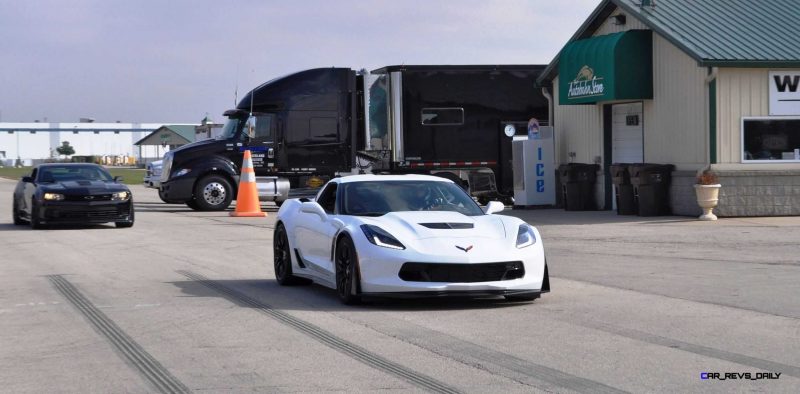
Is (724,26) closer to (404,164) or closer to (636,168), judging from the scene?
(636,168)

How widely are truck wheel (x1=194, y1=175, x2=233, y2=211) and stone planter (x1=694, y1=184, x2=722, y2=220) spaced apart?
13196mm

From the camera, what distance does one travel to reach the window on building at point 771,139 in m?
21.9

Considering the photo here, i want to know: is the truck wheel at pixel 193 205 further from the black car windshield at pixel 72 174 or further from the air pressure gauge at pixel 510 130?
the air pressure gauge at pixel 510 130

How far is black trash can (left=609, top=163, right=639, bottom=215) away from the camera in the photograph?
22.9 m

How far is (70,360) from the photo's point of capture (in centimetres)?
813

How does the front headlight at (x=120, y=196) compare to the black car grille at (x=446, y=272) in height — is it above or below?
above

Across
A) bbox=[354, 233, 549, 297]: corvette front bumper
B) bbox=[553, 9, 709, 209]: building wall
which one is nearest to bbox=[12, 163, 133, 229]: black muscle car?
bbox=[553, 9, 709, 209]: building wall

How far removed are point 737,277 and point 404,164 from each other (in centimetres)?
1601

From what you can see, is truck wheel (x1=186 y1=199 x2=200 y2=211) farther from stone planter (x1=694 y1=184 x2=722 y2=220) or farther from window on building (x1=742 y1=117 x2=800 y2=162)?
window on building (x1=742 y1=117 x2=800 y2=162)

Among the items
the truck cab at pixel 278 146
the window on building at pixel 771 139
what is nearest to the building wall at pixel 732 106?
the window on building at pixel 771 139

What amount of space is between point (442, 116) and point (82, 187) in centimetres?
998

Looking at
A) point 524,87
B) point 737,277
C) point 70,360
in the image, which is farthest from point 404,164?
point 70,360

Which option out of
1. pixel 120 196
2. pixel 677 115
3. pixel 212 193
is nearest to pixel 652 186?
pixel 677 115

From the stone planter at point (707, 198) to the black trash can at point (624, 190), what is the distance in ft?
6.29
